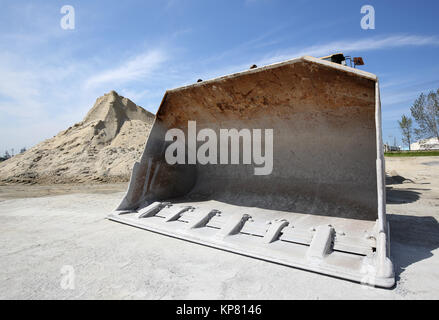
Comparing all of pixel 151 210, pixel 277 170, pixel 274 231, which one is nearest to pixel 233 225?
pixel 274 231

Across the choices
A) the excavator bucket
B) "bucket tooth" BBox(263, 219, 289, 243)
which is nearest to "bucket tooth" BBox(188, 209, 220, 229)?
the excavator bucket

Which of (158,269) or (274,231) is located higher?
(274,231)

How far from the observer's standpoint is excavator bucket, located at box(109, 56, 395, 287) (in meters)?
2.11

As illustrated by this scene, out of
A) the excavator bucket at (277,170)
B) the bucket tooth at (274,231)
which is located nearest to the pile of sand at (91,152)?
the excavator bucket at (277,170)

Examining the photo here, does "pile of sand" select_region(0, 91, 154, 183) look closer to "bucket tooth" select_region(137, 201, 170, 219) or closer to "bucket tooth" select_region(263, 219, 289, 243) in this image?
"bucket tooth" select_region(137, 201, 170, 219)

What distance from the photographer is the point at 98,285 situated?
1.65 metres

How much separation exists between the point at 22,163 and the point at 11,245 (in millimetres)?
10685

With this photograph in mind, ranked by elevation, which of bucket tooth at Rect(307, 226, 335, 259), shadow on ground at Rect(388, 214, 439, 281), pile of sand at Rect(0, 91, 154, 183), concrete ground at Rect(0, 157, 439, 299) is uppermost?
pile of sand at Rect(0, 91, 154, 183)

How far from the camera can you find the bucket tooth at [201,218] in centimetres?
274

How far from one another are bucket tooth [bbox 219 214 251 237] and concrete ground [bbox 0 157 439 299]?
0.26 m

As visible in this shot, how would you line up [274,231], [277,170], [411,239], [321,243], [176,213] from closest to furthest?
[321,243], [274,231], [411,239], [176,213], [277,170]

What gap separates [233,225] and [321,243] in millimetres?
840

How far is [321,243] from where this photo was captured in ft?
6.67

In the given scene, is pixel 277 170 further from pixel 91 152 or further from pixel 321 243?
pixel 91 152
